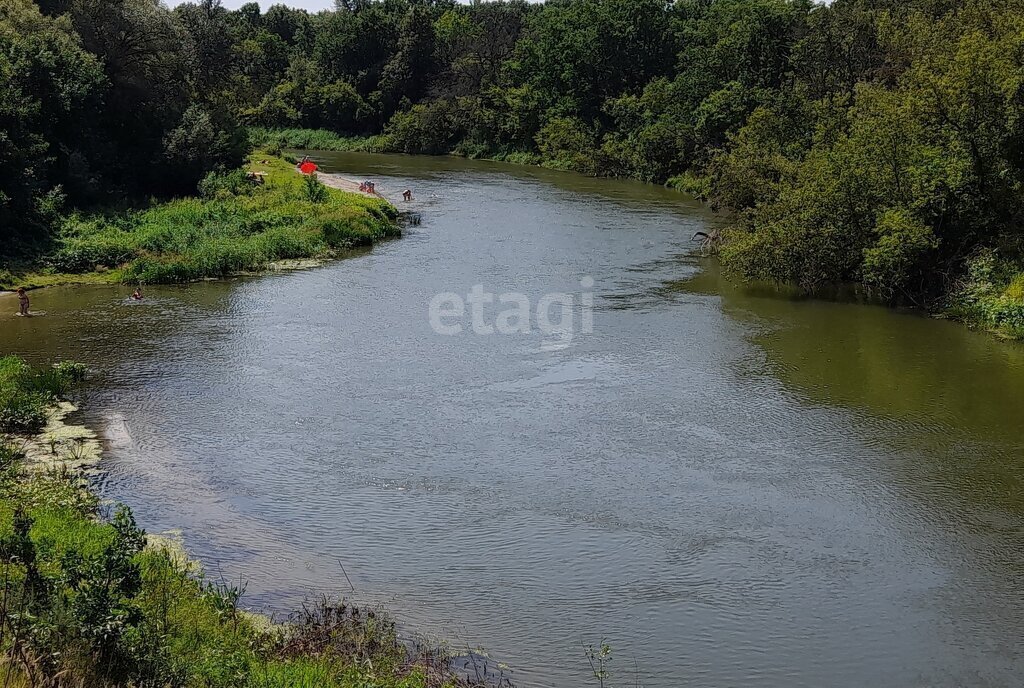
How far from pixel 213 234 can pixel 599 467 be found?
2298 centimetres

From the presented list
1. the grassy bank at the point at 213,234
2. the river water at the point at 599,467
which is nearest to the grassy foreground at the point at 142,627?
the river water at the point at 599,467

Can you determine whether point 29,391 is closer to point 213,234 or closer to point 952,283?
point 213,234

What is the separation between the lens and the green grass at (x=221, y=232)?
3231 cm

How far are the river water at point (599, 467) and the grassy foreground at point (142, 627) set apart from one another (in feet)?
3.32

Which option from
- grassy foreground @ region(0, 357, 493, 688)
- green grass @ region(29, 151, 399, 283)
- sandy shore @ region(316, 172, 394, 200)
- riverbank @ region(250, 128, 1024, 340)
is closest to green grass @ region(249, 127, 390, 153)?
sandy shore @ region(316, 172, 394, 200)

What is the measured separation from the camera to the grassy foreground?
9.38 m

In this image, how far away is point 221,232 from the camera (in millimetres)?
36312

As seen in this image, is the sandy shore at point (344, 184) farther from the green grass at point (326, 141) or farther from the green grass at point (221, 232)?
the green grass at point (326, 141)

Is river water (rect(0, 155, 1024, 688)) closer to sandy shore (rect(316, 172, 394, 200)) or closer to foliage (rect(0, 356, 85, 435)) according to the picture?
foliage (rect(0, 356, 85, 435))

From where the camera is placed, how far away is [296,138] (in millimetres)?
88875

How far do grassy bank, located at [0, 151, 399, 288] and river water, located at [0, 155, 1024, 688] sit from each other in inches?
66.2

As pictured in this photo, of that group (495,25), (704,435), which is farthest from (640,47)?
(704,435)

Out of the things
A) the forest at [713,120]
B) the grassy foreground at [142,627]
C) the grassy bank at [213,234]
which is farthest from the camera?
the grassy bank at [213,234]

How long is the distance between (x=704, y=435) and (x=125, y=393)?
41.1ft
